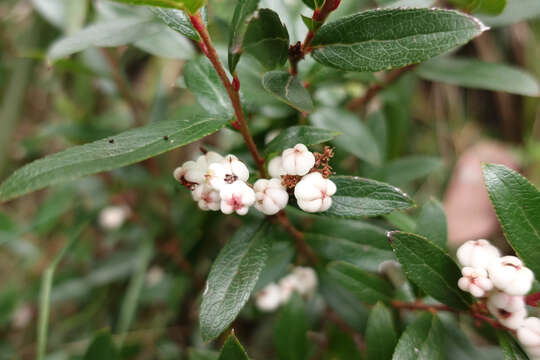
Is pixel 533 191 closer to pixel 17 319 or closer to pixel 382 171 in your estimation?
pixel 382 171

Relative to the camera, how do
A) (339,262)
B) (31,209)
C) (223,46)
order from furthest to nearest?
(31,209) → (223,46) → (339,262)

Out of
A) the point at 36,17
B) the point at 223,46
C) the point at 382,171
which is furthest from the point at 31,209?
the point at 382,171

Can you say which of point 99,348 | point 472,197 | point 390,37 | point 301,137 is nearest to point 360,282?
point 301,137

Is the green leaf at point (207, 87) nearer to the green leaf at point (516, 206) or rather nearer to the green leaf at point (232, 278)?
the green leaf at point (232, 278)


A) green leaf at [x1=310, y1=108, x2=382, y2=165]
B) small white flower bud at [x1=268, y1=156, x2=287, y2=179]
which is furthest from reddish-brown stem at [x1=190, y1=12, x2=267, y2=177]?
green leaf at [x1=310, y1=108, x2=382, y2=165]

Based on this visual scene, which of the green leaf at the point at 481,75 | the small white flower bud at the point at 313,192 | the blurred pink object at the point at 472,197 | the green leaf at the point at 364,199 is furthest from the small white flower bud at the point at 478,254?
the blurred pink object at the point at 472,197
